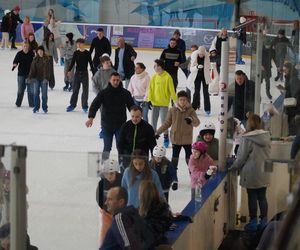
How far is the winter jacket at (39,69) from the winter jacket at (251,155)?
7893 millimetres

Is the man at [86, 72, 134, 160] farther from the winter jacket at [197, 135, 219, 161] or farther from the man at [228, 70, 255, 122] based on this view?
the winter jacket at [197, 135, 219, 161]

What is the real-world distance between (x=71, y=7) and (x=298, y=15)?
29.2 ft

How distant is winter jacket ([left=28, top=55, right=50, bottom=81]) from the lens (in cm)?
1534

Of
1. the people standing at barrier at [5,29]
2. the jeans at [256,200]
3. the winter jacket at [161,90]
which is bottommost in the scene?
the jeans at [256,200]

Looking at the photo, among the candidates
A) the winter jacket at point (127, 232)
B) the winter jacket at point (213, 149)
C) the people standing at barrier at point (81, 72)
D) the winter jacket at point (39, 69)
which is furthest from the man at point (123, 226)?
the people standing at barrier at point (81, 72)

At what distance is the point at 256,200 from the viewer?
7.69m

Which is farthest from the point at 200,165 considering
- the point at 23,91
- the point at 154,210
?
the point at 23,91

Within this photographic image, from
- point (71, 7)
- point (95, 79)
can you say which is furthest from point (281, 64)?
point (71, 7)

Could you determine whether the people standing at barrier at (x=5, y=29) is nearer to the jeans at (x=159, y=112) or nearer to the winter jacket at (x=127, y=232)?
the jeans at (x=159, y=112)

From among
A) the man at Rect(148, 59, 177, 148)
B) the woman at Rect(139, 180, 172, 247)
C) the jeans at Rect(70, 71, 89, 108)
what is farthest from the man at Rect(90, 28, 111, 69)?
the woman at Rect(139, 180, 172, 247)

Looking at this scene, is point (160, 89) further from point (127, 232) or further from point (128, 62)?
point (127, 232)

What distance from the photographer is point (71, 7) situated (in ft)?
104

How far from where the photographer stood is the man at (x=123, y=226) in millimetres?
4852

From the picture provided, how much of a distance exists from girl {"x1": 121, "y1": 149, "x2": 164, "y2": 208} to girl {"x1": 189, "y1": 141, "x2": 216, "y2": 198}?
5.84ft
